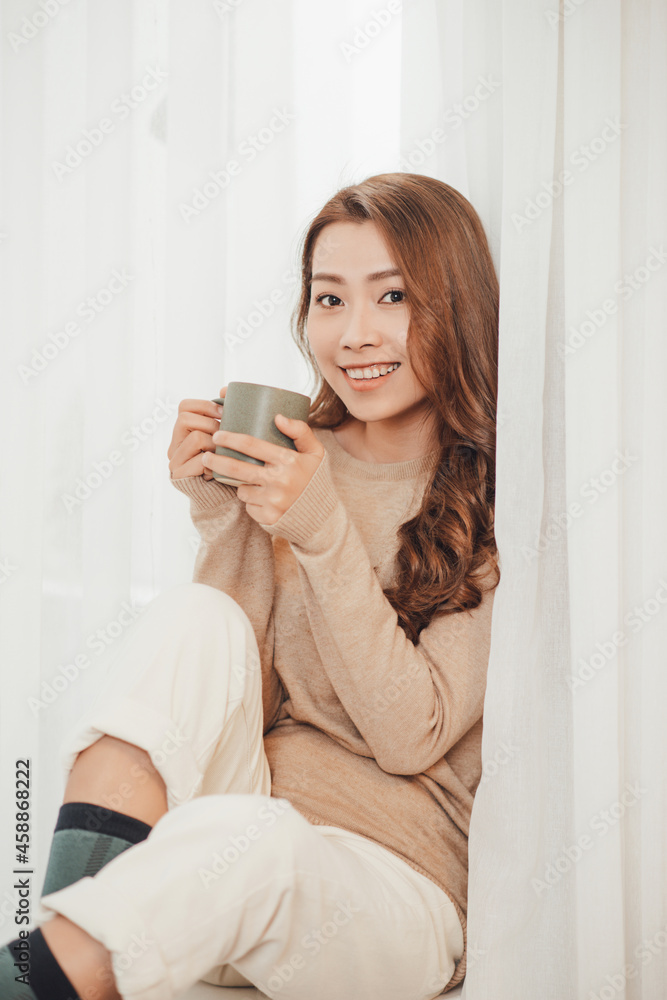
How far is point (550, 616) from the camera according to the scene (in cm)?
81

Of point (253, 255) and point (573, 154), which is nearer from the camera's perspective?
point (573, 154)

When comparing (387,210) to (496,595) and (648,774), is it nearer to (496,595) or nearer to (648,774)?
(496,595)

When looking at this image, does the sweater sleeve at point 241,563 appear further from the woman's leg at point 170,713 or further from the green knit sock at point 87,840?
the green knit sock at point 87,840

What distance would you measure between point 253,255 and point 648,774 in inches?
33.1

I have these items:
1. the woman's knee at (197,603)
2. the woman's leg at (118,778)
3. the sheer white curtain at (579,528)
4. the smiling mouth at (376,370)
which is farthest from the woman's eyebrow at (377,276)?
the woman's leg at (118,778)

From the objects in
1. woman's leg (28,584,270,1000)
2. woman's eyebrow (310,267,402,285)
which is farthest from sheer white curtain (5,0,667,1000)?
woman's leg (28,584,270,1000)

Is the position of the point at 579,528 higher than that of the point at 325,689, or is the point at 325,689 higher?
the point at 579,528

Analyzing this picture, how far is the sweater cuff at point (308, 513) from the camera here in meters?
0.87

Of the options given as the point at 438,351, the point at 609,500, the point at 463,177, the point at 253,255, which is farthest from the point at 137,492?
the point at 609,500

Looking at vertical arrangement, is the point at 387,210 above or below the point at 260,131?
below

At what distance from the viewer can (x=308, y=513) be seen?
34.3 inches

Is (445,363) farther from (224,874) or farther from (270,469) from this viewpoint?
(224,874)

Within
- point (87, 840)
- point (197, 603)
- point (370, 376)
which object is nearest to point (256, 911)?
point (87, 840)

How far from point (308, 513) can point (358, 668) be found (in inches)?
6.5
